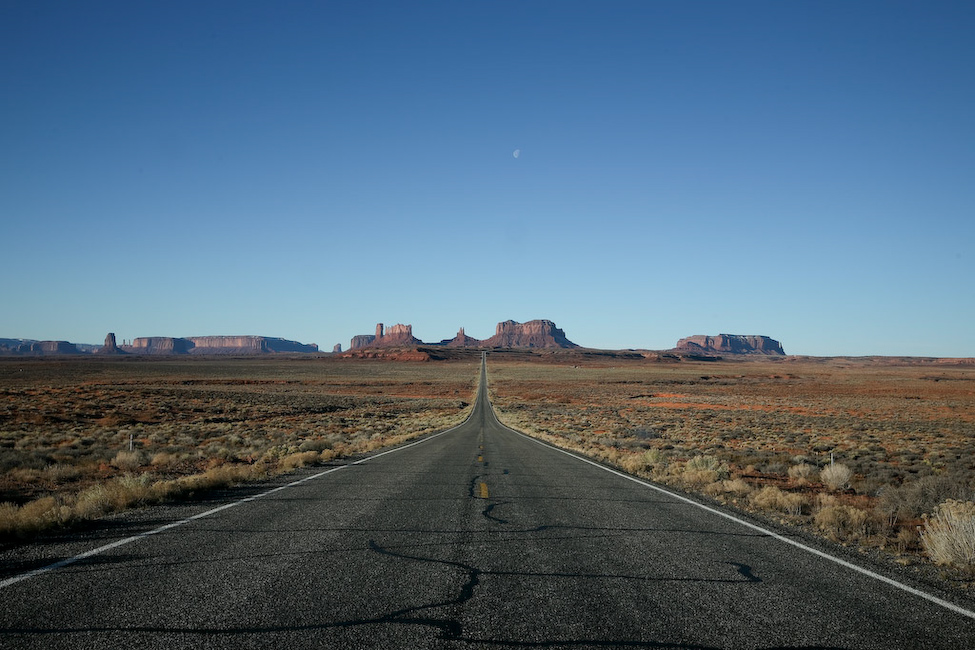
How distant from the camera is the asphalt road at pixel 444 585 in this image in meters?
4.29

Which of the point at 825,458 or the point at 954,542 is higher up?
the point at 954,542

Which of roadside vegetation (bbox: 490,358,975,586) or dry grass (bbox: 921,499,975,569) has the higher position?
dry grass (bbox: 921,499,975,569)

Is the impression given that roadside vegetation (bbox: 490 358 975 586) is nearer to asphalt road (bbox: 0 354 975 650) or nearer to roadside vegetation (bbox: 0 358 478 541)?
asphalt road (bbox: 0 354 975 650)

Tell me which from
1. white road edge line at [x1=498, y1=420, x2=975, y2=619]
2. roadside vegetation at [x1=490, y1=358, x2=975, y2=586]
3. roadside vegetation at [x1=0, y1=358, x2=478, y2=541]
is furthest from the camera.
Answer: roadside vegetation at [x1=0, y1=358, x2=478, y2=541]

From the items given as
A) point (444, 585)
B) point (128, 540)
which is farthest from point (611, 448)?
point (128, 540)

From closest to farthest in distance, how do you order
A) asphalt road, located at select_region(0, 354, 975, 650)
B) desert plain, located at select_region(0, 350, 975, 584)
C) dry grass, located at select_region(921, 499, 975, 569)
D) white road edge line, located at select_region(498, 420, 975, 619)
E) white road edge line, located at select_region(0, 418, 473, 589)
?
asphalt road, located at select_region(0, 354, 975, 650) < white road edge line, located at select_region(498, 420, 975, 619) < white road edge line, located at select_region(0, 418, 473, 589) < dry grass, located at select_region(921, 499, 975, 569) < desert plain, located at select_region(0, 350, 975, 584)

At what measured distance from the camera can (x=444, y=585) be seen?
538cm

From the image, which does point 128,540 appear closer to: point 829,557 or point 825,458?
point 829,557

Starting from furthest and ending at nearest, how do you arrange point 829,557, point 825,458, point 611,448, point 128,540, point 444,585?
point 611,448
point 825,458
point 128,540
point 829,557
point 444,585

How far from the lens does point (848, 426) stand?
112 ft

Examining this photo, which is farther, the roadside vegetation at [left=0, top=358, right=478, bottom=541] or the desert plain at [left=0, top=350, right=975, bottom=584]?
the roadside vegetation at [left=0, top=358, right=478, bottom=541]

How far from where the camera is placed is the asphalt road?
4.29m

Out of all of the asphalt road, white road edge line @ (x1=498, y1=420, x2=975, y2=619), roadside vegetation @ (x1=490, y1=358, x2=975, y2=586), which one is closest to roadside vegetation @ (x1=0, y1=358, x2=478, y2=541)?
the asphalt road

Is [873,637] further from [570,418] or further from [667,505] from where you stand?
[570,418]
